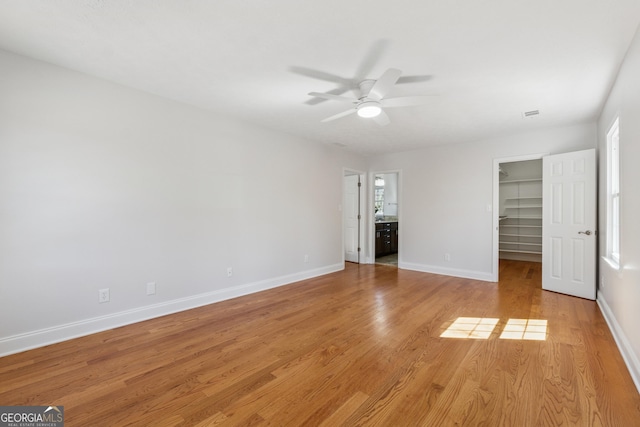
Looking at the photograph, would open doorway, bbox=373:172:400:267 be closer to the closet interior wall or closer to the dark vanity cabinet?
the dark vanity cabinet

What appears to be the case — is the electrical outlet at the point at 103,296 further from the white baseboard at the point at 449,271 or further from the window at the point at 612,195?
the window at the point at 612,195

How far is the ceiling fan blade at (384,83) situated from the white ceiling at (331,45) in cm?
20

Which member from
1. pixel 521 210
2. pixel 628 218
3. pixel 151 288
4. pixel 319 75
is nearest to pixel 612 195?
pixel 628 218

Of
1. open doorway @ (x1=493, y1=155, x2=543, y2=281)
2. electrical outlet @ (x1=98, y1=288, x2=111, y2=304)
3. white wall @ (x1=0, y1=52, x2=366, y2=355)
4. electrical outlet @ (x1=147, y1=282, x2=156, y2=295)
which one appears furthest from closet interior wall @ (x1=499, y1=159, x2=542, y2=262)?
electrical outlet @ (x1=98, y1=288, x2=111, y2=304)

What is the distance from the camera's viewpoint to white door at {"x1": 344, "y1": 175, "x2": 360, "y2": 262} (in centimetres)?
623

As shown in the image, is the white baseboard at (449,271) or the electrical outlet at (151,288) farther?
the white baseboard at (449,271)

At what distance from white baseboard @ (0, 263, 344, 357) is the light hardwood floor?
0.09m

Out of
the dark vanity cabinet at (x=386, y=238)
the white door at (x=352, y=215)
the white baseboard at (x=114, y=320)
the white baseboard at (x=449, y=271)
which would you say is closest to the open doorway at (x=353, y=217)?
the white door at (x=352, y=215)

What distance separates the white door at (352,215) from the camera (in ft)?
20.4

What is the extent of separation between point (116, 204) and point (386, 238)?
18.5 ft

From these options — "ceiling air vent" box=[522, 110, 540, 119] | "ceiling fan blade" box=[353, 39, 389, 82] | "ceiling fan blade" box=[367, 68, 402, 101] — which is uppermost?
"ceiling fan blade" box=[353, 39, 389, 82]

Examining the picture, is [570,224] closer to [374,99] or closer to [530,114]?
[530,114]

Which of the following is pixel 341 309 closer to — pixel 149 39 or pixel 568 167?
pixel 149 39

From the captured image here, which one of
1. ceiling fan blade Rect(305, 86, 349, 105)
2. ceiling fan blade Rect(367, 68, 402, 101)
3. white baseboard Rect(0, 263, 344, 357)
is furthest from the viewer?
ceiling fan blade Rect(305, 86, 349, 105)
